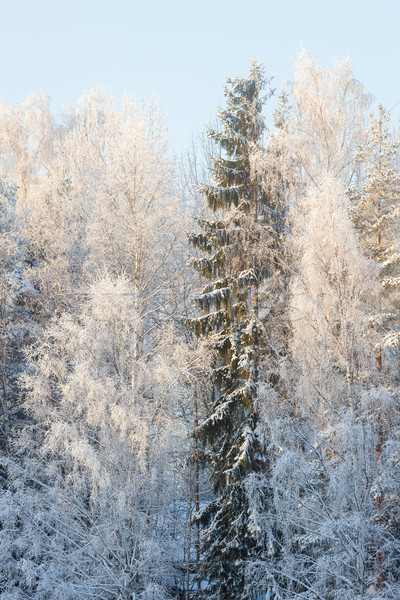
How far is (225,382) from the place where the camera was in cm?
1184

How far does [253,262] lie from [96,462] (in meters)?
5.58

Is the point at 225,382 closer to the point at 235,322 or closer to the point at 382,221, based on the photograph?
the point at 235,322

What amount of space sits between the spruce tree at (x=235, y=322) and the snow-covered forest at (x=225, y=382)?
5cm

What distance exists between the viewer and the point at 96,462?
10211 mm

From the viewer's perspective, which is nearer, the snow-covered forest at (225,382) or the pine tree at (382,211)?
the snow-covered forest at (225,382)

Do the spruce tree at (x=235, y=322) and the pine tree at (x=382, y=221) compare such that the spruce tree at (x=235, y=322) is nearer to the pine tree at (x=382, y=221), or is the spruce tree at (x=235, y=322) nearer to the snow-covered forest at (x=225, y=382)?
the snow-covered forest at (x=225, y=382)

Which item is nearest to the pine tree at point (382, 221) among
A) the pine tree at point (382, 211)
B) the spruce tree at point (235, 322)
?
the pine tree at point (382, 211)

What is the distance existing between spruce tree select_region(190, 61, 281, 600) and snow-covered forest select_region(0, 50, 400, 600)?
49mm

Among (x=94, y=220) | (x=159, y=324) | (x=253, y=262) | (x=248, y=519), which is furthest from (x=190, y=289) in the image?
(x=248, y=519)

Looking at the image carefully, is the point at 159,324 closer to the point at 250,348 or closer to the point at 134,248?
the point at 134,248

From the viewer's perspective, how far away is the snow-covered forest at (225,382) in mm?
9898

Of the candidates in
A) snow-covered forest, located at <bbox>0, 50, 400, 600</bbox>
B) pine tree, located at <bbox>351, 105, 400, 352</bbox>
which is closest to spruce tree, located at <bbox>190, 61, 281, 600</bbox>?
snow-covered forest, located at <bbox>0, 50, 400, 600</bbox>

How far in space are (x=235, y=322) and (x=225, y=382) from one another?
141 cm

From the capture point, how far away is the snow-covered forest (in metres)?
9.90
